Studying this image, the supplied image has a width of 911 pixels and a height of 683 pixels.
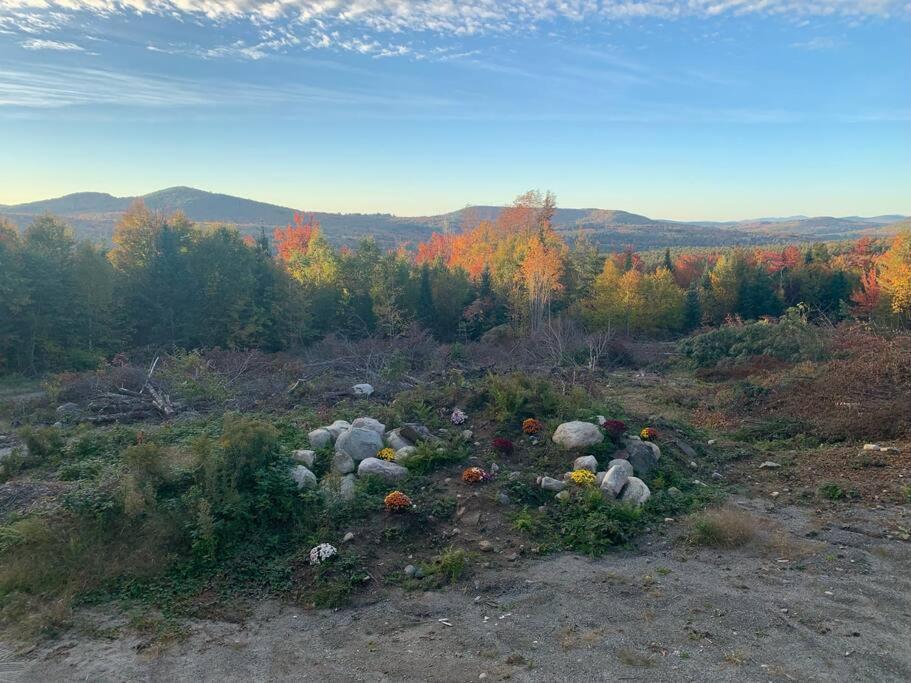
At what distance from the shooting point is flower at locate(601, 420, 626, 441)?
888 centimetres

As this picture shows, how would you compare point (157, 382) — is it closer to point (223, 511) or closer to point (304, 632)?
point (223, 511)

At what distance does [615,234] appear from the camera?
409 feet

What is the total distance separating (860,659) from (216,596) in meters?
5.77

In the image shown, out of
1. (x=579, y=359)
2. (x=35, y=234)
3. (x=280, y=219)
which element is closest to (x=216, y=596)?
(x=579, y=359)

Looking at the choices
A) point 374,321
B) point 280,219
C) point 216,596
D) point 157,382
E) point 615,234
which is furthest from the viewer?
point 280,219

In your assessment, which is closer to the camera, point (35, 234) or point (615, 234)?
point (35, 234)

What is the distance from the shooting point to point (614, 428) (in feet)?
29.2

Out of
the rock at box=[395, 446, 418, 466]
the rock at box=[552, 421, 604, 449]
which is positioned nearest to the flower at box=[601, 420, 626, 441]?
the rock at box=[552, 421, 604, 449]

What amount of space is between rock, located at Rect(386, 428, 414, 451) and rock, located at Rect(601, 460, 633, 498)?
123 inches

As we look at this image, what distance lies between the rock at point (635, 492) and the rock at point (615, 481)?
0.20 ft

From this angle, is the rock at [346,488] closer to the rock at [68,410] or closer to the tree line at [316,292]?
the rock at [68,410]

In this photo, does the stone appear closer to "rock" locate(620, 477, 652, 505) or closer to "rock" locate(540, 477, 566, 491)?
"rock" locate(540, 477, 566, 491)

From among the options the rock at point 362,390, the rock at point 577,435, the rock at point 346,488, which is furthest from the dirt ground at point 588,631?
the rock at point 362,390

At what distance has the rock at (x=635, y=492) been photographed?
7422 millimetres
